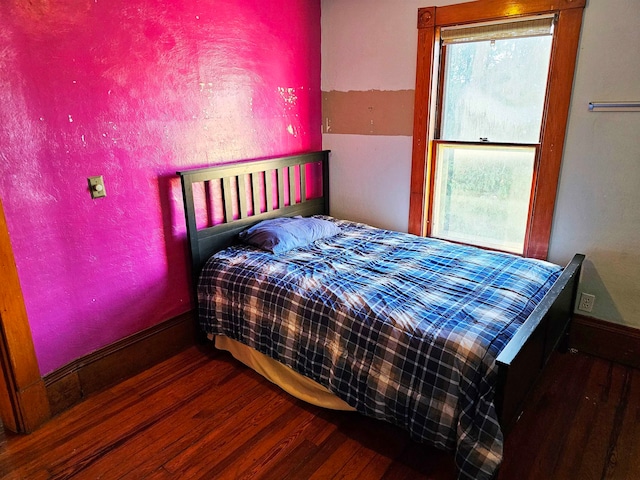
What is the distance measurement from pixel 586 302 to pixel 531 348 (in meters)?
1.10

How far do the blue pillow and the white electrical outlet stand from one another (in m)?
1.61

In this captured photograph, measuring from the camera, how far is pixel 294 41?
308 cm

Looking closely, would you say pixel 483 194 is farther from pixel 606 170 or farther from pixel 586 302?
pixel 586 302

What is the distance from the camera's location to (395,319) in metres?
1.80

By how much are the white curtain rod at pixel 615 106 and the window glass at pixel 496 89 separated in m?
0.28

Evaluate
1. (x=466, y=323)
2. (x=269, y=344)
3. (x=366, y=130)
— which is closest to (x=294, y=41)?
(x=366, y=130)

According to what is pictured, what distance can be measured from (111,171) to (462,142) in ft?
7.14

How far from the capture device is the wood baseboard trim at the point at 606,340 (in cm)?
239

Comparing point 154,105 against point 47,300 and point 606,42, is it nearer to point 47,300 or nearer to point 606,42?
point 47,300

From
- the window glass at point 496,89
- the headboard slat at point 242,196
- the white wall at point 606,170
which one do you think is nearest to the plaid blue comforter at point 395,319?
the headboard slat at point 242,196

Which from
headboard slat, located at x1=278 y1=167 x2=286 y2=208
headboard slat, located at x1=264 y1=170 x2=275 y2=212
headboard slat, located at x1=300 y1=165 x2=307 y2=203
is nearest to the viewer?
headboard slat, located at x1=264 y1=170 x2=275 y2=212

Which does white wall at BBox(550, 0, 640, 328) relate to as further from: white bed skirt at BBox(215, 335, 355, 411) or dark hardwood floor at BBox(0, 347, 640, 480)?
white bed skirt at BBox(215, 335, 355, 411)

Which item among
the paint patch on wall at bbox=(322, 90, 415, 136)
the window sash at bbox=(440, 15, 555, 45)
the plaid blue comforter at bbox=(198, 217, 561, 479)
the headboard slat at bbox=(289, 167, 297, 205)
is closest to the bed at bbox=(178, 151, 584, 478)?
the plaid blue comforter at bbox=(198, 217, 561, 479)

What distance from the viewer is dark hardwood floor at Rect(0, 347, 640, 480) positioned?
1763 mm
